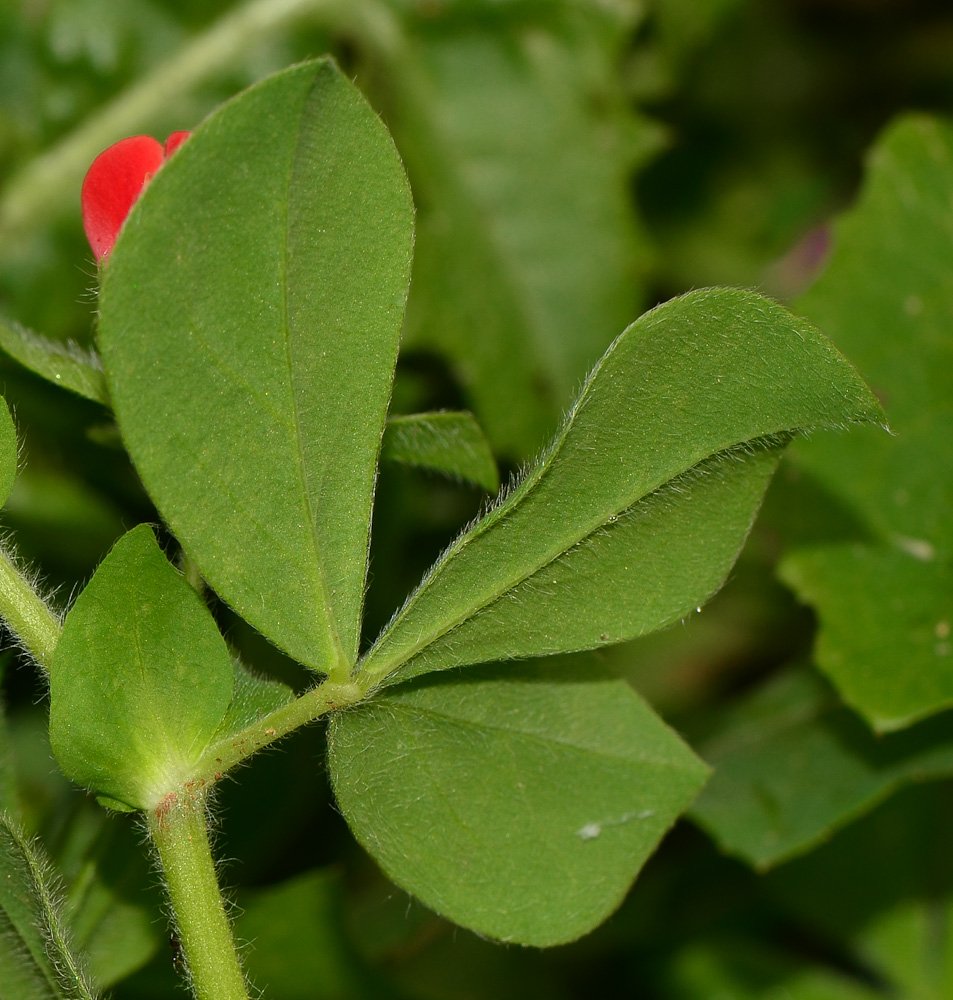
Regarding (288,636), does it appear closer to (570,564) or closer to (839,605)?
(570,564)

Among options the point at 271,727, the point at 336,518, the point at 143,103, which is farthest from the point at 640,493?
the point at 143,103

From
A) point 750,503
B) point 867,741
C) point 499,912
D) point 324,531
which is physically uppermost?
point 324,531

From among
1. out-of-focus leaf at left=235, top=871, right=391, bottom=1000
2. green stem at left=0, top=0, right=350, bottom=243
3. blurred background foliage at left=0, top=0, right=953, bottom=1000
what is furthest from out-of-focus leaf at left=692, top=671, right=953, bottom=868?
green stem at left=0, top=0, right=350, bottom=243

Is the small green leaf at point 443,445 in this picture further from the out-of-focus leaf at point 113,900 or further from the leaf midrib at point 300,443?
the out-of-focus leaf at point 113,900

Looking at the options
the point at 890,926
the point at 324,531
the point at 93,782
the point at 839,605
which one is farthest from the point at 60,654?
the point at 890,926

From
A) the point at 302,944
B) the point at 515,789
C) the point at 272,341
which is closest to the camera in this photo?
the point at 272,341

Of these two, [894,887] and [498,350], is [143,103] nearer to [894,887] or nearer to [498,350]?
[498,350]

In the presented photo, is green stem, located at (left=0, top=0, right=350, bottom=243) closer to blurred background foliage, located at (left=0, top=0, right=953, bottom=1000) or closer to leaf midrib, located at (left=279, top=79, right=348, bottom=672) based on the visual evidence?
blurred background foliage, located at (left=0, top=0, right=953, bottom=1000)
